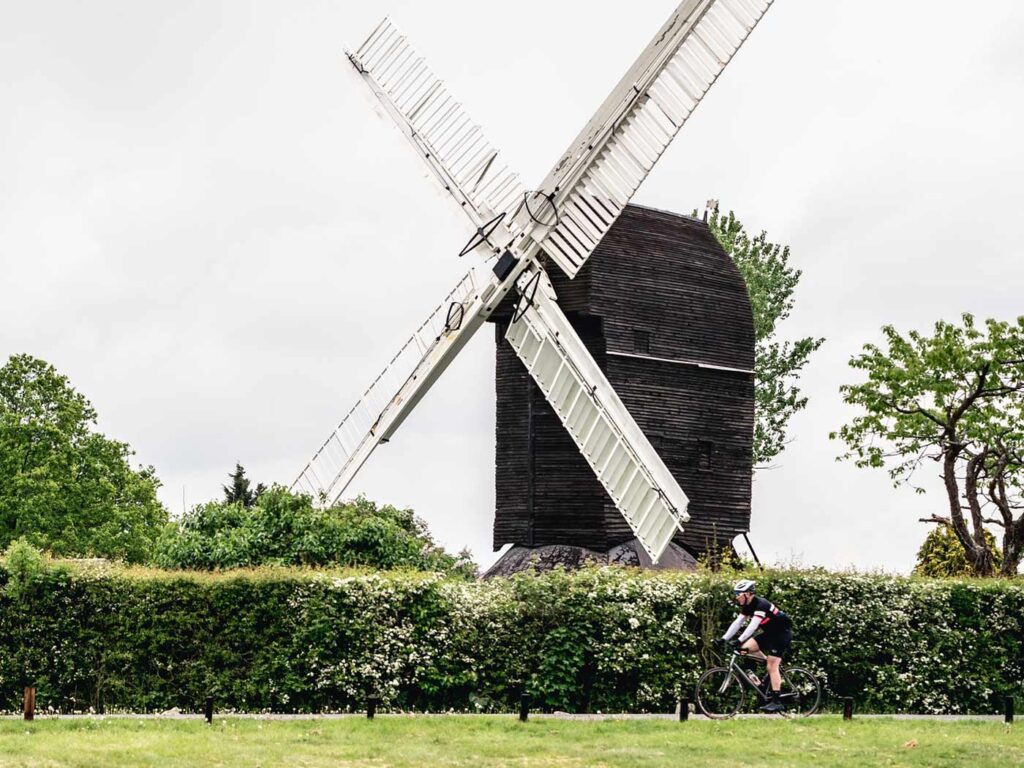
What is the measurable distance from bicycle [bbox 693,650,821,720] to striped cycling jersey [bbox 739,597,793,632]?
2.13 feet

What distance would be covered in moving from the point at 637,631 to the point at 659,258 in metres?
11.6

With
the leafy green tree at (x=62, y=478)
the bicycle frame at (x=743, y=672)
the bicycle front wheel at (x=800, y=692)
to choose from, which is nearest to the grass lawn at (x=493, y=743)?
the bicycle frame at (x=743, y=672)

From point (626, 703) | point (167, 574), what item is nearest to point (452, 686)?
point (626, 703)

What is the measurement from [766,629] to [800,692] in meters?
2.34

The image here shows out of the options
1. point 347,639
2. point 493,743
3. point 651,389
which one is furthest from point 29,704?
point 651,389

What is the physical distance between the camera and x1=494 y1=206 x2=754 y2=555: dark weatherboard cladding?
32594 mm

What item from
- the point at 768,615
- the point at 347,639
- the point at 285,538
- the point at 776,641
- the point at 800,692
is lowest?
the point at 800,692

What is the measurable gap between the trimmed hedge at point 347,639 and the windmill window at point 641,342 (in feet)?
28.3

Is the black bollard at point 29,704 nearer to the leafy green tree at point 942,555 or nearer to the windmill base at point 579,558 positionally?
the windmill base at point 579,558

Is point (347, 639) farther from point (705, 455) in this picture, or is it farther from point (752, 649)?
point (705, 455)

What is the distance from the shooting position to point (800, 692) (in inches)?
976

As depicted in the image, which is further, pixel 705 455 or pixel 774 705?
pixel 705 455

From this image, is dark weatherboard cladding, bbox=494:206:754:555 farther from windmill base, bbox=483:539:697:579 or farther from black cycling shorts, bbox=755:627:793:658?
black cycling shorts, bbox=755:627:793:658

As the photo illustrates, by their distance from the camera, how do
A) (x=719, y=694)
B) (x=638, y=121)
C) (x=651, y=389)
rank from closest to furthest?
(x=719, y=694)
(x=638, y=121)
(x=651, y=389)
